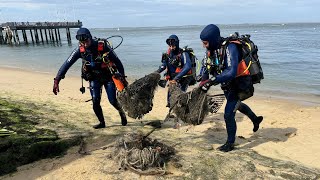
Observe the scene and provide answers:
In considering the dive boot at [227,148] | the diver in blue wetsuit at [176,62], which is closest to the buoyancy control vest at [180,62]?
the diver in blue wetsuit at [176,62]

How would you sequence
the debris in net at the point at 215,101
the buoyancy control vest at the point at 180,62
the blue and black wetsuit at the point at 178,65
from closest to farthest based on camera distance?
the debris in net at the point at 215,101
the blue and black wetsuit at the point at 178,65
the buoyancy control vest at the point at 180,62

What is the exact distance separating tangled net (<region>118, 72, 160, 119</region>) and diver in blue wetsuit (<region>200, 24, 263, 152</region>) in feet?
4.26

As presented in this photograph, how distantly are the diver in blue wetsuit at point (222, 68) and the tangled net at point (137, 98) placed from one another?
1298 mm

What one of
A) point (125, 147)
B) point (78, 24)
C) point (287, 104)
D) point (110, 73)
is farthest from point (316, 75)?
point (78, 24)

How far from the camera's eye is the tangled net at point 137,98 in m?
6.68

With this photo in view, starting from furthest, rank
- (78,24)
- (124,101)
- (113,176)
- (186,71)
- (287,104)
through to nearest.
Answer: (78,24)
(287,104)
(186,71)
(124,101)
(113,176)

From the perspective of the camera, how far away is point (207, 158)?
Result: 528cm

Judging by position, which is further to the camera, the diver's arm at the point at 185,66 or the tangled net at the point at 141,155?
the diver's arm at the point at 185,66

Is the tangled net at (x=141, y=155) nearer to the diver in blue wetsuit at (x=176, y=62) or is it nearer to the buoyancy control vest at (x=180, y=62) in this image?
the diver in blue wetsuit at (x=176, y=62)

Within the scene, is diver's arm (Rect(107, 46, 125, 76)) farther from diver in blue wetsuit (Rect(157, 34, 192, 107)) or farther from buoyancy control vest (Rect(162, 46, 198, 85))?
buoyancy control vest (Rect(162, 46, 198, 85))

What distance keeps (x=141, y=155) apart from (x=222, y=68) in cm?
188

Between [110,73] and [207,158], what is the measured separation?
8.98ft

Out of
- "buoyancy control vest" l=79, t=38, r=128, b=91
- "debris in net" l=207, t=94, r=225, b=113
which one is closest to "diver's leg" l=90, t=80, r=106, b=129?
"buoyancy control vest" l=79, t=38, r=128, b=91

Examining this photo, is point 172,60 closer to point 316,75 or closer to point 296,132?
point 296,132
